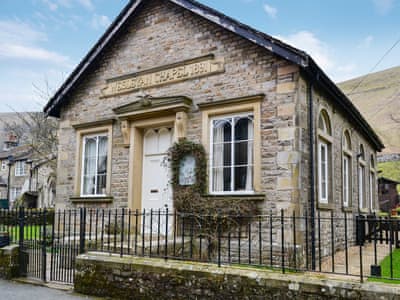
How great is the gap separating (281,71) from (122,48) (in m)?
5.71

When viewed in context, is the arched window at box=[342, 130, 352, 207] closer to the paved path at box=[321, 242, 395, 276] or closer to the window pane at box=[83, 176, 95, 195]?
the paved path at box=[321, 242, 395, 276]

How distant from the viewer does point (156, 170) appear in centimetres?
1141

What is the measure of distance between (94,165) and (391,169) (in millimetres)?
41707

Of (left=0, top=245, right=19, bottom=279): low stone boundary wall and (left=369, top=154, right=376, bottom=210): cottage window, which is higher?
(left=369, top=154, right=376, bottom=210): cottage window

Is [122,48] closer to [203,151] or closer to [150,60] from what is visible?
[150,60]

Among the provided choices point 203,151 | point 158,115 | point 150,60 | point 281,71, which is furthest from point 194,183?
point 150,60

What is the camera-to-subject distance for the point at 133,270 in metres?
6.14

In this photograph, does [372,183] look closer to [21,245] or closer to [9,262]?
[21,245]

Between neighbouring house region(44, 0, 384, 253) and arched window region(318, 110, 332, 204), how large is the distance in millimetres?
36

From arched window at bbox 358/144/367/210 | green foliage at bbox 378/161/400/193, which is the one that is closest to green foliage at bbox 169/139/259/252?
arched window at bbox 358/144/367/210

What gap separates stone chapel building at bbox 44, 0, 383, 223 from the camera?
8961 mm

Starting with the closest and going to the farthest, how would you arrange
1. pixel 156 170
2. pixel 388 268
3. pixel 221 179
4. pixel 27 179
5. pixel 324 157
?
pixel 388 268, pixel 221 179, pixel 324 157, pixel 156 170, pixel 27 179

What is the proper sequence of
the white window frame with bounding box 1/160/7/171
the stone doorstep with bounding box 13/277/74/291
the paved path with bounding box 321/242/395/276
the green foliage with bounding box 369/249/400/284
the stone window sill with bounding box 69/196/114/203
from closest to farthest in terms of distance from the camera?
the stone doorstep with bounding box 13/277/74/291
the green foliage with bounding box 369/249/400/284
the paved path with bounding box 321/242/395/276
the stone window sill with bounding box 69/196/114/203
the white window frame with bounding box 1/160/7/171

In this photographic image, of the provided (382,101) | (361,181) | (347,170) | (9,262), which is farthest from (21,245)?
(382,101)
